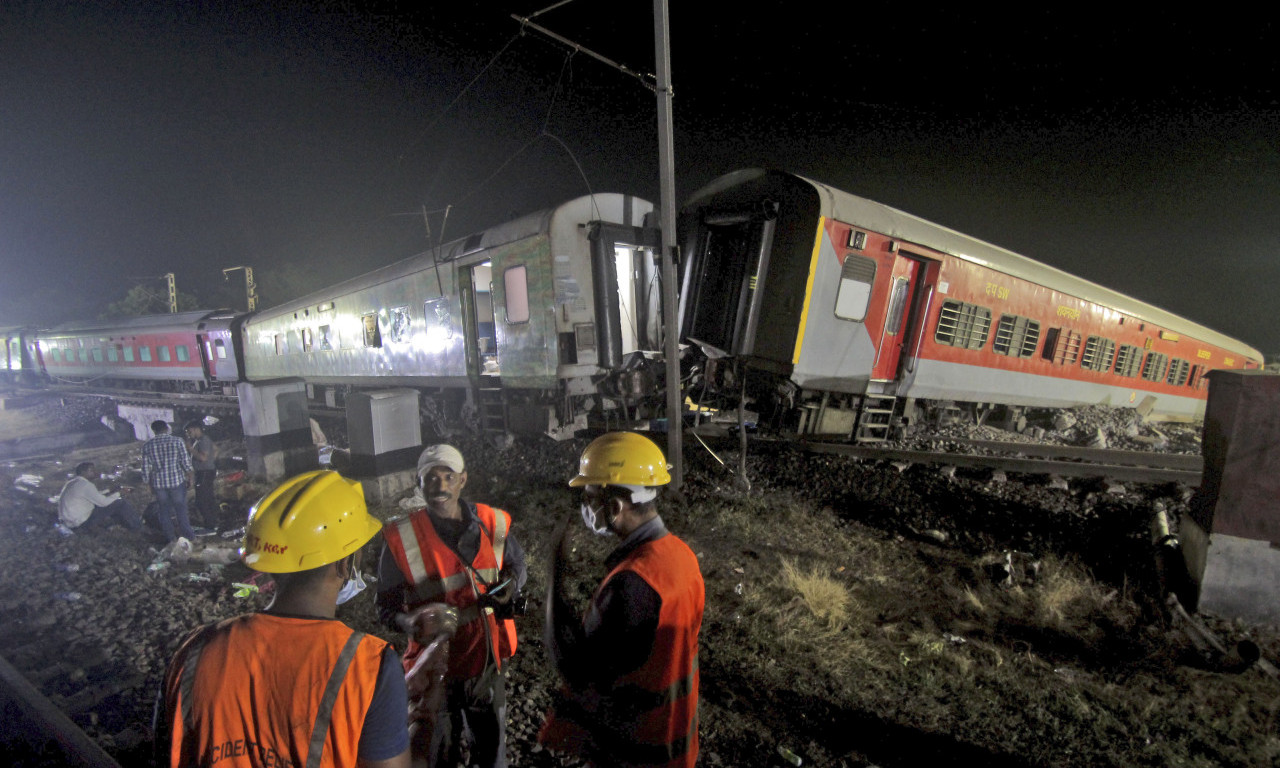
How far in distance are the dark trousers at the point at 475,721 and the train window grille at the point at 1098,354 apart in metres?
13.4

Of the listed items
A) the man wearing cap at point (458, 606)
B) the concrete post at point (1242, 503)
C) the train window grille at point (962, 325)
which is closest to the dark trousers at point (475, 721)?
the man wearing cap at point (458, 606)

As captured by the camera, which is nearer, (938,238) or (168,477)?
(168,477)

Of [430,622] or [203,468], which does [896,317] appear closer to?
[430,622]

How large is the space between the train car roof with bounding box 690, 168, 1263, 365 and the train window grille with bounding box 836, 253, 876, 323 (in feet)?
1.62

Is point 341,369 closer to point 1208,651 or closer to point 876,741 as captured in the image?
point 876,741

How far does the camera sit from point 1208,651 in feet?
11.2

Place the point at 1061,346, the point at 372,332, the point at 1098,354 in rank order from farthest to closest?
the point at 372,332 < the point at 1098,354 < the point at 1061,346

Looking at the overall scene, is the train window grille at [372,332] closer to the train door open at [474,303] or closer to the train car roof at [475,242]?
the train car roof at [475,242]

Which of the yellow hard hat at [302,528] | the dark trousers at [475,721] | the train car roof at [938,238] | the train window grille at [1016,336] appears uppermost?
the train car roof at [938,238]

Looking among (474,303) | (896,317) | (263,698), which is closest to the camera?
(263,698)

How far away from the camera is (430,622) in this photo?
193 cm

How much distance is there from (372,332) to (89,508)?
236 inches

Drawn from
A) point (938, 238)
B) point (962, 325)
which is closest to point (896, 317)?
point (938, 238)

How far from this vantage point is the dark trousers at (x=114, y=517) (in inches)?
260
